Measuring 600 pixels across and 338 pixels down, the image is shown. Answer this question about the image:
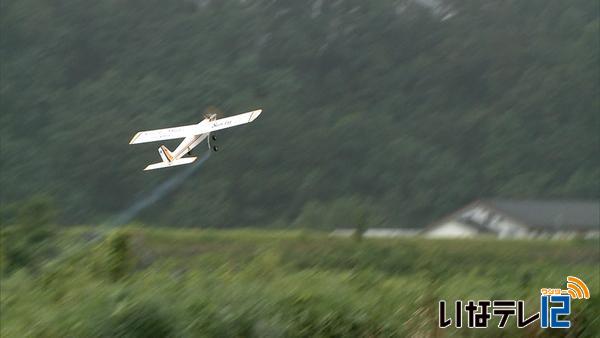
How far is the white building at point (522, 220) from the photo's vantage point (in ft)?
120

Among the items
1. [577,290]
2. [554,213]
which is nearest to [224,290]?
[577,290]

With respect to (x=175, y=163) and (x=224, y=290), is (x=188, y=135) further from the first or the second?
(x=224, y=290)

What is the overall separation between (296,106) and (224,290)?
1426 centimetres

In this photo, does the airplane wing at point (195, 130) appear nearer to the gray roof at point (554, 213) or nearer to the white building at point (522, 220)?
the white building at point (522, 220)

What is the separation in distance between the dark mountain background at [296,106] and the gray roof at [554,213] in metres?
2.96

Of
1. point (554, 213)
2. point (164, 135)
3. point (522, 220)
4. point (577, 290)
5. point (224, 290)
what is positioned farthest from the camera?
point (554, 213)

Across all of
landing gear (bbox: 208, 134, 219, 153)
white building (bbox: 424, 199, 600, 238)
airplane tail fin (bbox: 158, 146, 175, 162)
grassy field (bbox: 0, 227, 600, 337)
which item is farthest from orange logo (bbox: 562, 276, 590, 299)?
white building (bbox: 424, 199, 600, 238)

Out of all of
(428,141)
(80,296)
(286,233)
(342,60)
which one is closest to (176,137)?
(80,296)

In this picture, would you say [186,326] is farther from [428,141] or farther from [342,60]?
[428,141]

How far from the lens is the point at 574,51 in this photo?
198 ft

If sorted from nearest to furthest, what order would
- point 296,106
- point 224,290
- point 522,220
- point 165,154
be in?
point 165,154
point 224,290
point 296,106
point 522,220

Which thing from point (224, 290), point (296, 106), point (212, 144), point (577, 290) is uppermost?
point (212, 144)

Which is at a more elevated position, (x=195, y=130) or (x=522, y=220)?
(x=195, y=130)

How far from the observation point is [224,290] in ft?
54.0
